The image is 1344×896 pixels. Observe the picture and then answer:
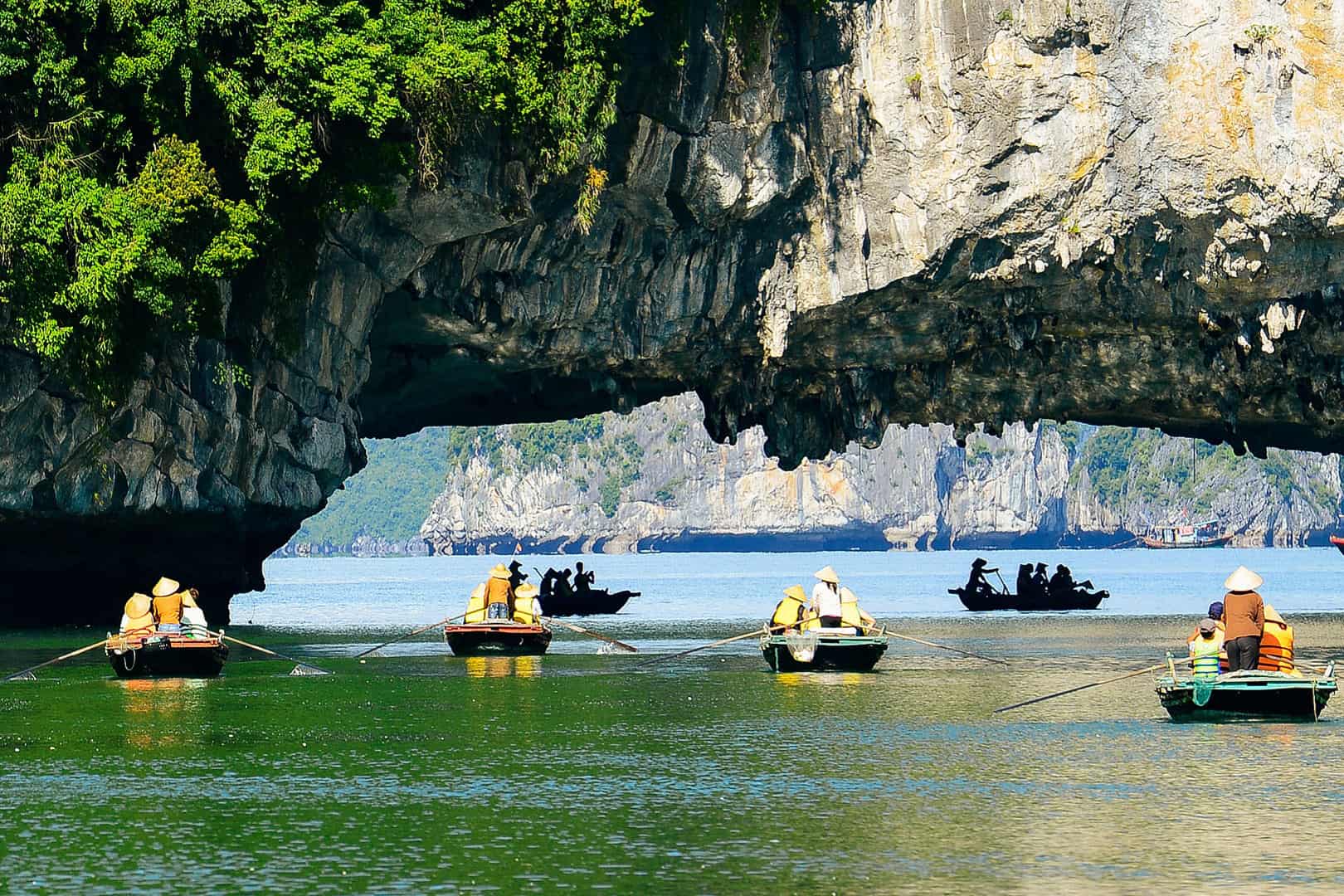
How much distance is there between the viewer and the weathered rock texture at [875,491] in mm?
160500

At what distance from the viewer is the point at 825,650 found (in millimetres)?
26641

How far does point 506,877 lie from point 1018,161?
2437cm

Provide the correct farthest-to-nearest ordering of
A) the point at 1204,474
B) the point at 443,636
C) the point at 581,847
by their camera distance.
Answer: the point at 1204,474 < the point at 443,636 < the point at 581,847

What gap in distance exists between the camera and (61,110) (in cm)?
2836

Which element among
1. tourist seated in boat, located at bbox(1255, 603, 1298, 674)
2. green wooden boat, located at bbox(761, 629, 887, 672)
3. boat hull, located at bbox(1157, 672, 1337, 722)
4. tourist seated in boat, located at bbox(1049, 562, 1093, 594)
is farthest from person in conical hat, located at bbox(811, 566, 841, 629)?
tourist seated in boat, located at bbox(1049, 562, 1093, 594)

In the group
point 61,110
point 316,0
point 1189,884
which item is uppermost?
point 316,0

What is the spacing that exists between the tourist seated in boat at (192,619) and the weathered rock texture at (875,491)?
131369 millimetres

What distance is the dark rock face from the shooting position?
32656 mm

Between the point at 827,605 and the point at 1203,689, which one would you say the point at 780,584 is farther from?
the point at 1203,689

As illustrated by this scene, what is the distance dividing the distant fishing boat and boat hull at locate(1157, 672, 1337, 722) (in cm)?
14579

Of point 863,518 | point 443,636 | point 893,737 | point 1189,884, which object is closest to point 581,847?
point 1189,884

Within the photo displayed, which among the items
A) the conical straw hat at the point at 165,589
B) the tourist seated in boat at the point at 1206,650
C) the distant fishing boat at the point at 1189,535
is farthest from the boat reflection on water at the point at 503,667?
the distant fishing boat at the point at 1189,535

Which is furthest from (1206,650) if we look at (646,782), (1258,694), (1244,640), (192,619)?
(192,619)

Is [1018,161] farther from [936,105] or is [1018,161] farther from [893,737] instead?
[893,737]
